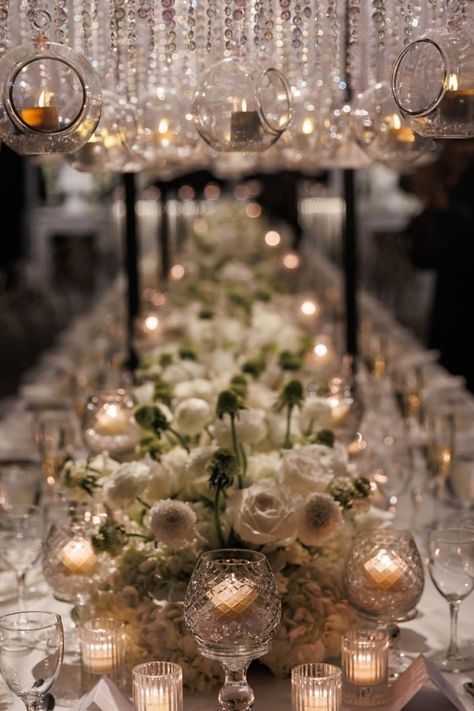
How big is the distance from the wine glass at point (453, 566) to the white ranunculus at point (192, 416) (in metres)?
0.53

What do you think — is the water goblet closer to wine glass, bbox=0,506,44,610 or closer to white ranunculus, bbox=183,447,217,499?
white ranunculus, bbox=183,447,217,499

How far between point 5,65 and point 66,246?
13354 millimetres

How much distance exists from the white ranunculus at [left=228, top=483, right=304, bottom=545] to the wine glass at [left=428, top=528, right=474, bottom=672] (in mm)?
261

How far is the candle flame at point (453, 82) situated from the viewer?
2.06m

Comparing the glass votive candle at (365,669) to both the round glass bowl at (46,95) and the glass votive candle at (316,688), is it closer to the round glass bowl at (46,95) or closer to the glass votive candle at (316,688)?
the glass votive candle at (316,688)

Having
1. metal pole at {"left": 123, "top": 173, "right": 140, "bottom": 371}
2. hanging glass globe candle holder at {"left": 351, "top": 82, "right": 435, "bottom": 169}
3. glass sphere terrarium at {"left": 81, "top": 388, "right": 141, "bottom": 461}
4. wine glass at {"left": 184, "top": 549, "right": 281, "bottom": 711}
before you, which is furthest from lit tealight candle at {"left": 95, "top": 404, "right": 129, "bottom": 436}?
metal pole at {"left": 123, "top": 173, "right": 140, "bottom": 371}

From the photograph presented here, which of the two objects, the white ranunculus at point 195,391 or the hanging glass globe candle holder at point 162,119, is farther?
the hanging glass globe candle holder at point 162,119

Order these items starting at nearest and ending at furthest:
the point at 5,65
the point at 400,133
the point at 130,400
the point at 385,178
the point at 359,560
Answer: the point at 5,65 < the point at 359,560 < the point at 400,133 < the point at 130,400 < the point at 385,178

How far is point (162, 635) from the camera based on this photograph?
2156mm

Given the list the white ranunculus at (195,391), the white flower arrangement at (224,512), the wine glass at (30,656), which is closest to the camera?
the wine glass at (30,656)

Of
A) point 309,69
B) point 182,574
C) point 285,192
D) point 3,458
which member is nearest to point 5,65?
point 182,574

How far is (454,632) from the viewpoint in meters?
2.26

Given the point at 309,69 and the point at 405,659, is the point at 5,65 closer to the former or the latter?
the point at 405,659

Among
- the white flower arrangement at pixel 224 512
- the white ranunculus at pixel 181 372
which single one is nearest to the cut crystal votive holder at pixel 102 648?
Answer: the white flower arrangement at pixel 224 512
